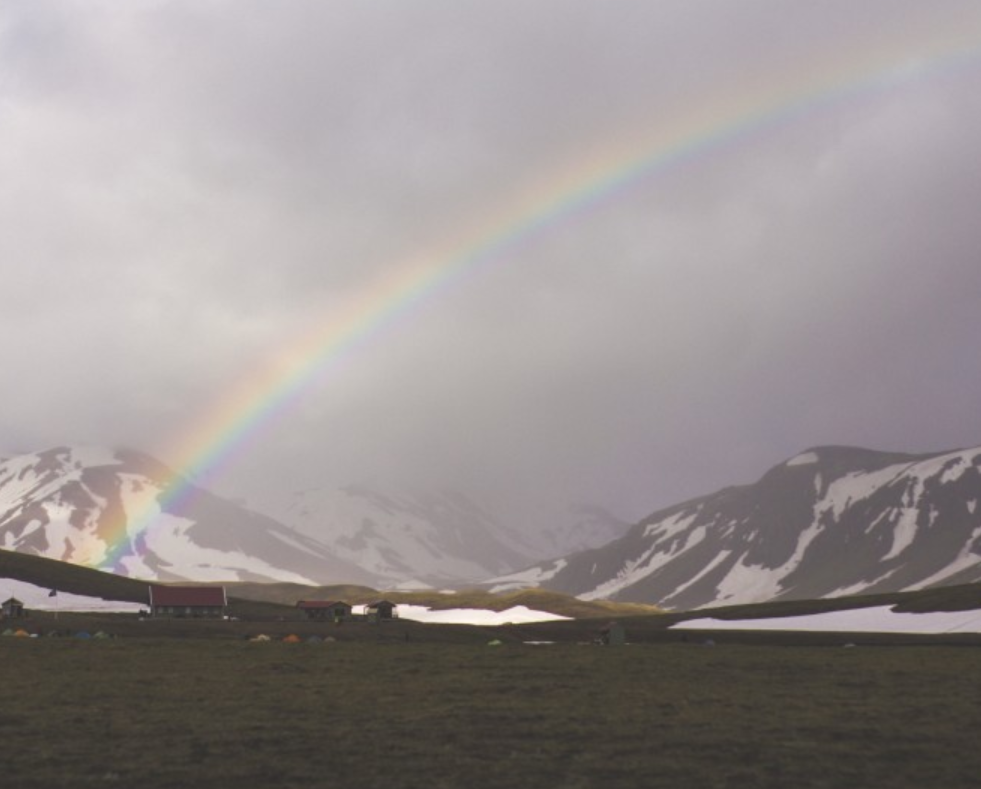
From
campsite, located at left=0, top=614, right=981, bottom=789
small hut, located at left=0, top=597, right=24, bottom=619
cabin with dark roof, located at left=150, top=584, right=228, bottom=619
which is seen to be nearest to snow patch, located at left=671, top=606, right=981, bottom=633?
campsite, located at left=0, top=614, right=981, bottom=789

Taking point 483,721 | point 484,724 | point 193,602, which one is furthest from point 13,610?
point 484,724

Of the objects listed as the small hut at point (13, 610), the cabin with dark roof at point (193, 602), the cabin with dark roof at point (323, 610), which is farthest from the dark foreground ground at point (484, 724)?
the cabin with dark roof at point (323, 610)

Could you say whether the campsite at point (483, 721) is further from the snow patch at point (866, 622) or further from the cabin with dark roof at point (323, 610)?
the cabin with dark roof at point (323, 610)

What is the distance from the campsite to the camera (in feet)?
96.9

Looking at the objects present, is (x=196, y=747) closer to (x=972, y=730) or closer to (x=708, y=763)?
(x=708, y=763)

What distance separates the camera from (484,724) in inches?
1534

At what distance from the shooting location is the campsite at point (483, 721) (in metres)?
29.5

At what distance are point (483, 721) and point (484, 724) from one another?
0.83 metres

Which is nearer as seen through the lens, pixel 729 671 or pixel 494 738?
pixel 494 738

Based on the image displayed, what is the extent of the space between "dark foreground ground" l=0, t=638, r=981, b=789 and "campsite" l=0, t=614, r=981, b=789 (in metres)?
0.11

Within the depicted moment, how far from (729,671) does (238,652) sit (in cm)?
3683

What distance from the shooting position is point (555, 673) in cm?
6097

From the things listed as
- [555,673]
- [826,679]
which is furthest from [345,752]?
[826,679]

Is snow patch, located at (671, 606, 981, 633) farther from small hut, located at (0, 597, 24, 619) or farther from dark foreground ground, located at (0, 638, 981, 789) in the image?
small hut, located at (0, 597, 24, 619)
